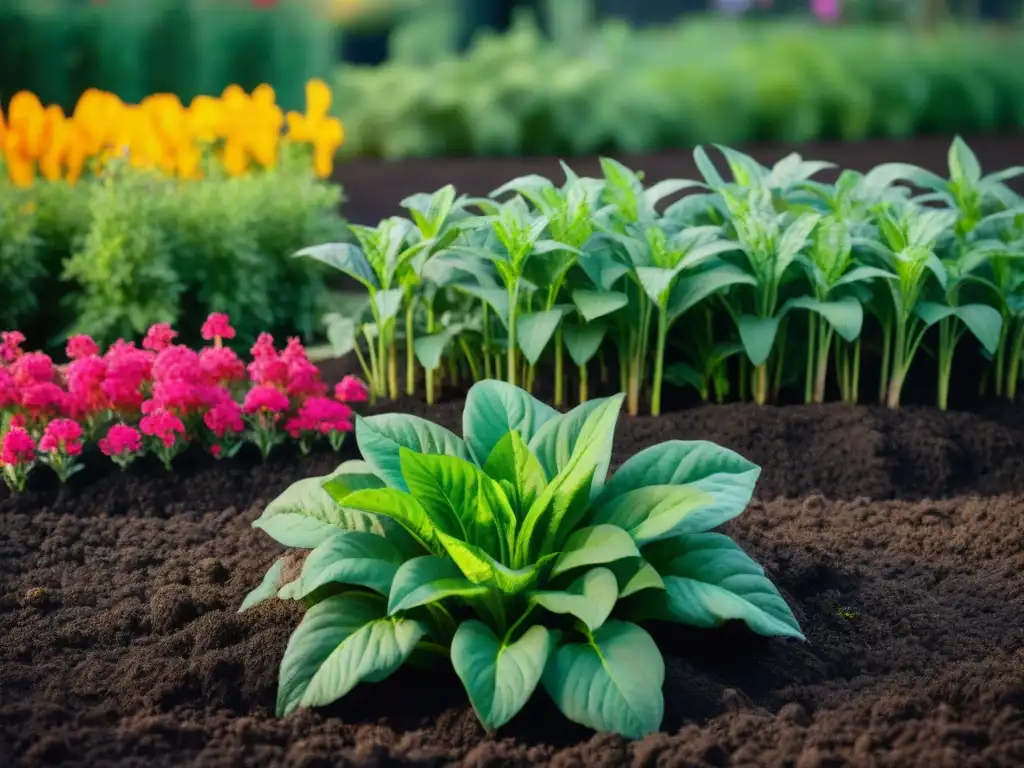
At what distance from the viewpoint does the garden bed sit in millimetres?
1920

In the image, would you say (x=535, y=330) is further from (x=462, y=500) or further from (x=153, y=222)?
(x=153, y=222)

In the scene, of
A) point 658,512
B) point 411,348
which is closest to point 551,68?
point 411,348

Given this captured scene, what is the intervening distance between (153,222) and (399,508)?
8.74ft

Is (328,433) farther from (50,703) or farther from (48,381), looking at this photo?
(50,703)

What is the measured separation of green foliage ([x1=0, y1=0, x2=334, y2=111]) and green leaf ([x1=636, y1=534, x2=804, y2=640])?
5.11 m

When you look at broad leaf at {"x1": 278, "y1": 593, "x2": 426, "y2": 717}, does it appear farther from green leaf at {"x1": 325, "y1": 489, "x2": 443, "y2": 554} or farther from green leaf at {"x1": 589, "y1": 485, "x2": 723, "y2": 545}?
green leaf at {"x1": 589, "y1": 485, "x2": 723, "y2": 545}

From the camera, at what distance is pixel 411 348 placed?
3.57 meters

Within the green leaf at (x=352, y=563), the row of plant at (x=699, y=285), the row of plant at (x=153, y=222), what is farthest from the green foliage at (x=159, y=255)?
the green leaf at (x=352, y=563)

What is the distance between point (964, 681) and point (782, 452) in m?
1.24

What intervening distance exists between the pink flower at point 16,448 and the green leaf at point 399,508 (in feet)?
3.88

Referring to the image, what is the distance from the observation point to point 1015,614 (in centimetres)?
245

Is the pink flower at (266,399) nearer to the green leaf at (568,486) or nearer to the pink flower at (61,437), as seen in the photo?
the pink flower at (61,437)

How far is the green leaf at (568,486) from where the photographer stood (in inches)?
82.6

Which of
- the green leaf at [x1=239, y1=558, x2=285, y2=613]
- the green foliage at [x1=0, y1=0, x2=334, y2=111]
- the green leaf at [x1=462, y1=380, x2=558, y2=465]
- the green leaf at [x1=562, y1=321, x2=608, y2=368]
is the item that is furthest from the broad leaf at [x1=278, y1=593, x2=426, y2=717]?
the green foliage at [x1=0, y1=0, x2=334, y2=111]
